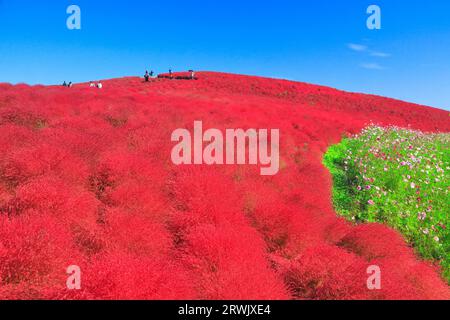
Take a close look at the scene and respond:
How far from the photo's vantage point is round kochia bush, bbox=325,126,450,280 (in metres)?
4.39

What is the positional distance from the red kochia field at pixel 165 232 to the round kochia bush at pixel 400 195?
0.81 meters

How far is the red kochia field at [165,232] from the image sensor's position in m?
1.96

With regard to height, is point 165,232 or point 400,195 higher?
point 400,195

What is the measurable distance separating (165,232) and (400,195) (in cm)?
454

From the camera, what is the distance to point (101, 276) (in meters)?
1.88

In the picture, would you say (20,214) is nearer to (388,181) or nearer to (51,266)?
(51,266)

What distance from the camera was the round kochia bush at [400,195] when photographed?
4.39 meters

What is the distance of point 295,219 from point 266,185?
1.04 metres

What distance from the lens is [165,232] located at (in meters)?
2.72

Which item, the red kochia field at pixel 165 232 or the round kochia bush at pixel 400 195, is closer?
the red kochia field at pixel 165 232

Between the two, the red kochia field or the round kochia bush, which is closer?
the red kochia field

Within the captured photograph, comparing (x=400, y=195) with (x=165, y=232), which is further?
(x=400, y=195)

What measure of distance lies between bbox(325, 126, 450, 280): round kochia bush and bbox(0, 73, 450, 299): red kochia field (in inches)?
32.0
